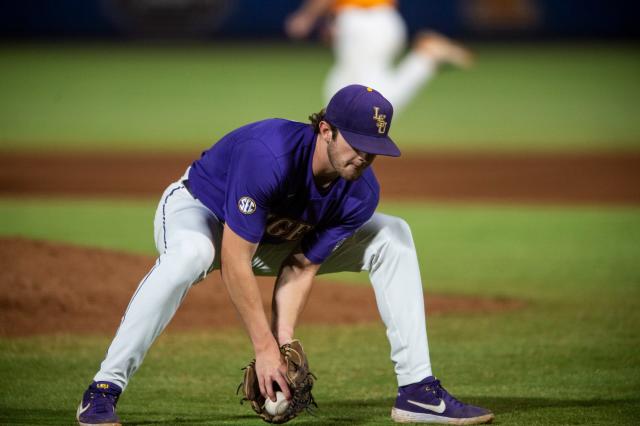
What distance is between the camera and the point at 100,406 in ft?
14.1

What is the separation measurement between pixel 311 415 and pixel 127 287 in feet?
8.78

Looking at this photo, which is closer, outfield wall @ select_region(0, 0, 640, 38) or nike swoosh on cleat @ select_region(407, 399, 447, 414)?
nike swoosh on cleat @ select_region(407, 399, 447, 414)

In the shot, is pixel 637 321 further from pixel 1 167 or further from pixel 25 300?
pixel 1 167

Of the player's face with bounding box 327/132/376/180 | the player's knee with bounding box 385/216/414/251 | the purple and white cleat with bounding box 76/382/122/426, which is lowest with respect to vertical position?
the purple and white cleat with bounding box 76/382/122/426

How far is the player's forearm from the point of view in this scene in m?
4.27

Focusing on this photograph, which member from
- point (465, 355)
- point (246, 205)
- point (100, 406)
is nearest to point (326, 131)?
point (246, 205)

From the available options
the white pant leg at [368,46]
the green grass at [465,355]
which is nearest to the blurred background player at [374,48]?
the white pant leg at [368,46]

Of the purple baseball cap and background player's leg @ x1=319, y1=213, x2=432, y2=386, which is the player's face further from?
background player's leg @ x1=319, y1=213, x2=432, y2=386

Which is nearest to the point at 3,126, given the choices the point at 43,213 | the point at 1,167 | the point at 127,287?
the point at 1,167

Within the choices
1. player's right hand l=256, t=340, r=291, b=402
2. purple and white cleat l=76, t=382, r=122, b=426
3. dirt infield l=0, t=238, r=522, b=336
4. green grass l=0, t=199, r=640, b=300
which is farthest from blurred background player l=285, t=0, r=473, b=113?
purple and white cleat l=76, t=382, r=122, b=426

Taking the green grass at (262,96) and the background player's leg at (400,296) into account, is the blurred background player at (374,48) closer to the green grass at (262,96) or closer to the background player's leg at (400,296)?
the green grass at (262,96)

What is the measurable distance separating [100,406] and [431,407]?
4.63ft

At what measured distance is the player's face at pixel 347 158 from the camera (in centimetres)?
424

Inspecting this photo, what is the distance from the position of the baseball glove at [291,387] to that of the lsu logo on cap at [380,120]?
996 millimetres
